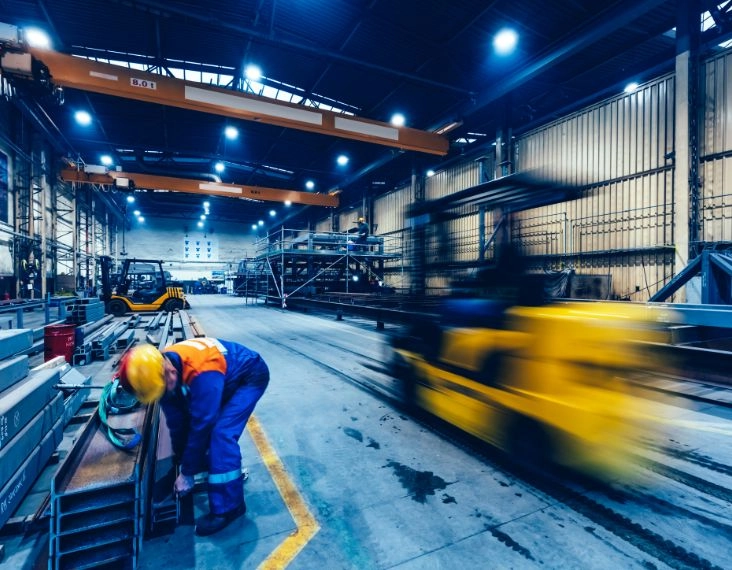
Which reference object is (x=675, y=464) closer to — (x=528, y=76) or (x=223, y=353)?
(x=223, y=353)

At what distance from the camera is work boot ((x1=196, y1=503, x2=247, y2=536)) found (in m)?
2.11

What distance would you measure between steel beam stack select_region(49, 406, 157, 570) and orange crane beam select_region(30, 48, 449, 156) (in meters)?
10.3

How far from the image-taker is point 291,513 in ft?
7.56

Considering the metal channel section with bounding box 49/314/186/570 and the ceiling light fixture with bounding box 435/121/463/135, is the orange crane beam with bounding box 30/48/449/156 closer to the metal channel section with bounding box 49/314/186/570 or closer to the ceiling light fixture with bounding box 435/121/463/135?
the ceiling light fixture with bounding box 435/121/463/135

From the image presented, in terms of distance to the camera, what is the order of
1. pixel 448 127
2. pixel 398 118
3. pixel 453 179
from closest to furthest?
pixel 448 127
pixel 398 118
pixel 453 179

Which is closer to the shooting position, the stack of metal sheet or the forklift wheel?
the stack of metal sheet

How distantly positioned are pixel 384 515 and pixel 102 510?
1604 mm

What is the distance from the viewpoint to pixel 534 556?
1916 millimetres

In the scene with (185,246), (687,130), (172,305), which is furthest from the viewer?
(185,246)

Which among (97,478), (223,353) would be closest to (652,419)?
(223,353)

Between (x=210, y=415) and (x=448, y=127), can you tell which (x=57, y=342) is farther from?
(x=448, y=127)

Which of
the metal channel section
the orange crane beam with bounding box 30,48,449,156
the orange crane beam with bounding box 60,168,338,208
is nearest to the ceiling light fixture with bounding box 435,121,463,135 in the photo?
the orange crane beam with bounding box 30,48,449,156

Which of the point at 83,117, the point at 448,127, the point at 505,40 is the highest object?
the point at 83,117

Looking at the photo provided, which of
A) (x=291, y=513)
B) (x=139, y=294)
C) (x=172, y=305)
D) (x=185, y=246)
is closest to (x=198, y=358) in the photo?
(x=291, y=513)
